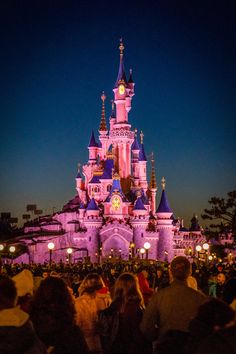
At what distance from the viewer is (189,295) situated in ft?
21.1

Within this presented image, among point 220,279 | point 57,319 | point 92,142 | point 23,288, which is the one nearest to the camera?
point 57,319

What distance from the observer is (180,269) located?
6.66m

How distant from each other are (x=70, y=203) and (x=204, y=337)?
90995 mm

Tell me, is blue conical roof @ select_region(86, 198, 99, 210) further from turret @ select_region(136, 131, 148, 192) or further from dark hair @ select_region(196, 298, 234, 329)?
dark hair @ select_region(196, 298, 234, 329)

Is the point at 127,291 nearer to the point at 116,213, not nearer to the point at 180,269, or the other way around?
the point at 180,269

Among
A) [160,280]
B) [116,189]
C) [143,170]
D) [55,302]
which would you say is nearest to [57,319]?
[55,302]

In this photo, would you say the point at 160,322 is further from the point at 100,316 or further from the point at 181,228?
the point at 181,228

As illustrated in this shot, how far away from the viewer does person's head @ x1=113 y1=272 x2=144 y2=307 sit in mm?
7762

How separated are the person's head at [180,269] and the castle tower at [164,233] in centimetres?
6554

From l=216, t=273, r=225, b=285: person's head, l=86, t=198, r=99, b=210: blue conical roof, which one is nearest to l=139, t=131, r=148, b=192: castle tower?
l=86, t=198, r=99, b=210: blue conical roof

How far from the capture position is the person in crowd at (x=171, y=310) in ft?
20.8

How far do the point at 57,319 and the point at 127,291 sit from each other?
194 cm

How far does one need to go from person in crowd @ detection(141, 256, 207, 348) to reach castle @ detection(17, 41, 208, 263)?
59148mm

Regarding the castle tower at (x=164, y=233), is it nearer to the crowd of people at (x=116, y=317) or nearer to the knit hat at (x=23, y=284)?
the crowd of people at (x=116, y=317)
